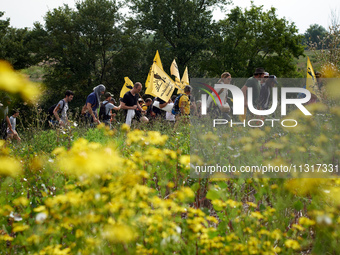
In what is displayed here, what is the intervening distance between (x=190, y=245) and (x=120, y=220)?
0.50 meters

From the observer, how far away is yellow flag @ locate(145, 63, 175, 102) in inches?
Answer: 295

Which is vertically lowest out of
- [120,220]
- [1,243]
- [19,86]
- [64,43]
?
[1,243]

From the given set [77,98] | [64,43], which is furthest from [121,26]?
[77,98]

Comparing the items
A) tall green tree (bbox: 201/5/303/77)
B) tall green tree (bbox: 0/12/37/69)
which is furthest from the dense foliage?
tall green tree (bbox: 0/12/37/69)

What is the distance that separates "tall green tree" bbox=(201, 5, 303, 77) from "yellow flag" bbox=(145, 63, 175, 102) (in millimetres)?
19599

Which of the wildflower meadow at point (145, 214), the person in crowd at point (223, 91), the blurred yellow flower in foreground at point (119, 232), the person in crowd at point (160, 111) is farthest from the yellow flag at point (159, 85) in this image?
the blurred yellow flower in foreground at point (119, 232)

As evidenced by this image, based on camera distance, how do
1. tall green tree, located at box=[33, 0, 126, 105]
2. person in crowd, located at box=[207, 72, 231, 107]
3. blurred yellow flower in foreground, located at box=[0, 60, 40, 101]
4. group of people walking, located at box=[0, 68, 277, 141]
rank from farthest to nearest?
tall green tree, located at box=[33, 0, 126, 105] → person in crowd, located at box=[207, 72, 231, 107] → group of people walking, located at box=[0, 68, 277, 141] → blurred yellow flower in foreground, located at box=[0, 60, 40, 101]

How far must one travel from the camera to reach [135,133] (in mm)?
2617

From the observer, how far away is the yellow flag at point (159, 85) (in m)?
7.48

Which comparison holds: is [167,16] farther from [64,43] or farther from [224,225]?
[224,225]

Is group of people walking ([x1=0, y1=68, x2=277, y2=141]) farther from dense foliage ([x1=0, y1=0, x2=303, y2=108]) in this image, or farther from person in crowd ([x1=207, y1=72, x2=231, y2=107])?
dense foliage ([x1=0, y1=0, x2=303, y2=108])

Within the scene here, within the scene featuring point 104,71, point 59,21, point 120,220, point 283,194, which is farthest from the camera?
point 104,71

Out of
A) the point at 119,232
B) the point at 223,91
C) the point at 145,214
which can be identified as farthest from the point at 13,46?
the point at 119,232

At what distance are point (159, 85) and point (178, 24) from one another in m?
22.0
